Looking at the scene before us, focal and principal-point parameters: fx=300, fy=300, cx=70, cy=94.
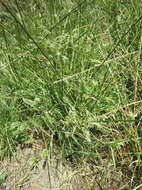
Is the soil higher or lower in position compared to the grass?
lower

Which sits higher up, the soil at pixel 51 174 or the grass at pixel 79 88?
the grass at pixel 79 88

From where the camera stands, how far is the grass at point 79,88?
1296 millimetres

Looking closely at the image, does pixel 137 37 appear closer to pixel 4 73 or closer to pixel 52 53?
pixel 52 53

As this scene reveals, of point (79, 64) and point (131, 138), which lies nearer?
point (131, 138)

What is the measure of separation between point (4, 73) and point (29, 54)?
0.61 feet

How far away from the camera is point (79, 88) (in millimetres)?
1410

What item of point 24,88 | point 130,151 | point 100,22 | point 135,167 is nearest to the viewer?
point 135,167

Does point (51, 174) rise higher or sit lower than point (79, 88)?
lower

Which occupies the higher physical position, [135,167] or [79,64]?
[79,64]

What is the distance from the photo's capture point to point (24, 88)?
1.51 m

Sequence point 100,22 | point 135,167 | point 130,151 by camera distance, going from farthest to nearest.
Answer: point 100,22 → point 130,151 → point 135,167

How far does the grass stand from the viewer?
1.30 meters

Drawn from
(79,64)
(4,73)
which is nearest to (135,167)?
(79,64)

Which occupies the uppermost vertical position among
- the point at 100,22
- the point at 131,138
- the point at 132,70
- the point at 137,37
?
the point at 100,22
